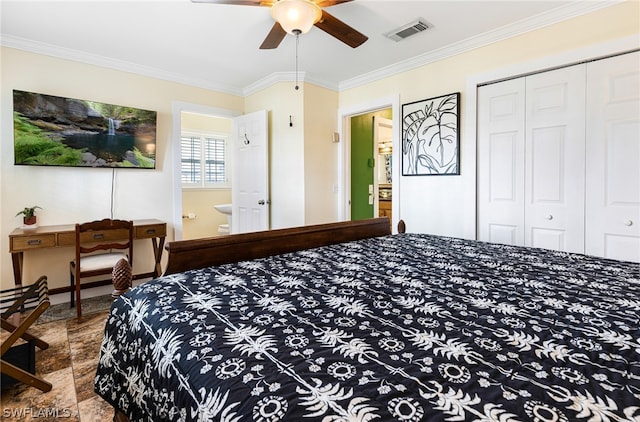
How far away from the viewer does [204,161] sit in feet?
20.2

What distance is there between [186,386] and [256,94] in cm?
418

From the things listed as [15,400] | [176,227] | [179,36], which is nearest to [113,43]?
[179,36]

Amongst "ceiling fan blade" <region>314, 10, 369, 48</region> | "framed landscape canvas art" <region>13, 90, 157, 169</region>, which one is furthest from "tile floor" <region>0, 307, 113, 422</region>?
"ceiling fan blade" <region>314, 10, 369, 48</region>

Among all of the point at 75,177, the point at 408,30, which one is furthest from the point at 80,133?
the point at 408,30

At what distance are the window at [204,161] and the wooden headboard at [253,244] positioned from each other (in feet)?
13.9

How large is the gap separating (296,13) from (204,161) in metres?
4.64

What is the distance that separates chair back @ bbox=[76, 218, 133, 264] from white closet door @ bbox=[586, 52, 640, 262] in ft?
13.1

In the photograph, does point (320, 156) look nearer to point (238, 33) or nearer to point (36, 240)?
point (238, 33)

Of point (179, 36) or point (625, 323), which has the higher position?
point (179, 36)

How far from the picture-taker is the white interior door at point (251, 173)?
13.8 ft

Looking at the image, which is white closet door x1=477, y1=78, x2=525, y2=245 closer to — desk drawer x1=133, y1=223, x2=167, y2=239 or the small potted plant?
desk drawer x1=133, y1=223, x2=167, y2=239

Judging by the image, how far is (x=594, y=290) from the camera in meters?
1.35

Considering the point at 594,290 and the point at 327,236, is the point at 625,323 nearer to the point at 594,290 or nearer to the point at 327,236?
the point at 594,290

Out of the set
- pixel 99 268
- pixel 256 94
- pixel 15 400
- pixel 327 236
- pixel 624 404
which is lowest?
pixel 15 400
